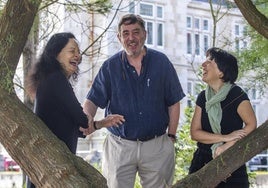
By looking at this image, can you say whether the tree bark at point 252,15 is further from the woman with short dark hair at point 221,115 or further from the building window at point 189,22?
the building window at point 189,22

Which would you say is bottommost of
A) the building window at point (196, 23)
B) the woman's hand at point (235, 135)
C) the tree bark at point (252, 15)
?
the woman's hand at point (235, 135)

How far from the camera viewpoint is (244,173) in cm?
390

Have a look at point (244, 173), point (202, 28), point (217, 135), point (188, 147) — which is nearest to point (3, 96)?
→ point (217, 135)

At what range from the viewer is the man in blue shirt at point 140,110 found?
13.4ft

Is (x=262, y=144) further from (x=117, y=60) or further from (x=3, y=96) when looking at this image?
(x=3, y=96)

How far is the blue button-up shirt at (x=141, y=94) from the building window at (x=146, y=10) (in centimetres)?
2106

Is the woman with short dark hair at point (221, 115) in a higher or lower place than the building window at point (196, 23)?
lower

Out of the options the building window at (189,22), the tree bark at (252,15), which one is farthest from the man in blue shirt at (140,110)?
the building window at (189,22)

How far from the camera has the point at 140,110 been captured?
Result: 4.07 meters

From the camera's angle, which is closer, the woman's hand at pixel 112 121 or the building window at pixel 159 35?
the woman's hand at pixel 112 121

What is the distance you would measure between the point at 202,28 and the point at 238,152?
22.8 meters

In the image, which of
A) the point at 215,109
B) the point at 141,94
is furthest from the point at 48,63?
the point at 215,109

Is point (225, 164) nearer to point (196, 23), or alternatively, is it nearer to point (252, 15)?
point (252, 15)

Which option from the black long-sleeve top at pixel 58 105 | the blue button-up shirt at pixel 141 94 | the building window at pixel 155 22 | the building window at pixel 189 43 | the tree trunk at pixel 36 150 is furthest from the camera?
the building window at pixel 189 43
